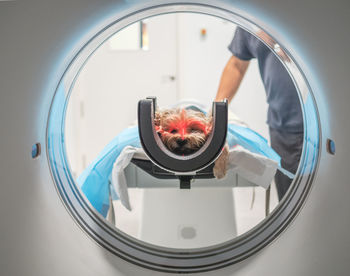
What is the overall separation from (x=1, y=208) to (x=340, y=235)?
0.69 metres

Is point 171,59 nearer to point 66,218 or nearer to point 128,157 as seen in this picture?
point 128,157

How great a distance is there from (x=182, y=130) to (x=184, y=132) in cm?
1

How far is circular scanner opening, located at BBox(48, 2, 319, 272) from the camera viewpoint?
870 mm

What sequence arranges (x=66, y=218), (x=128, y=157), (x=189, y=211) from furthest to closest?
(x=189, y=211)
(x=128, y=157)
(x=66, y=218)

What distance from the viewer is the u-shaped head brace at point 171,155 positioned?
2.62 ft

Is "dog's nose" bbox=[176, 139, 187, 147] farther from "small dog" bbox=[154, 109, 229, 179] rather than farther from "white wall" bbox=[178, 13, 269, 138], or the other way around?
"white wall" bbox=[178, 13, 269, 138]

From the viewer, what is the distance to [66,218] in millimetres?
804

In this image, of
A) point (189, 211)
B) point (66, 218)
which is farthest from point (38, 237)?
point (189, 211)

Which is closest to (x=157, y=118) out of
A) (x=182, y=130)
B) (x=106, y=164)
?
(x=182, y=130)

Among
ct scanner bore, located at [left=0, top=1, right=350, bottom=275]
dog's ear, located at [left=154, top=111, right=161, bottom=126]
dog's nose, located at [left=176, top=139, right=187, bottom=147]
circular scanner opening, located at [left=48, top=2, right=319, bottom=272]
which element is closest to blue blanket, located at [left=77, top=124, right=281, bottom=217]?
circular scanner opening, located at [left=48, top=2, right=319, bottom=272]

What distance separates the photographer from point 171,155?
2.72 ft

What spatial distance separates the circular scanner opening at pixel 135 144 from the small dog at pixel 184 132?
10.3 inches

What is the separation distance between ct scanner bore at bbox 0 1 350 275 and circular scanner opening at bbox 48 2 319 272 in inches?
1.0

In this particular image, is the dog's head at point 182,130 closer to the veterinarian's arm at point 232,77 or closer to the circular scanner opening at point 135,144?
the circular scanner opening at point 135,144
